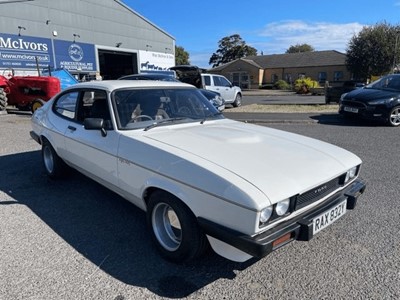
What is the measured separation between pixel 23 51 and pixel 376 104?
18.6m

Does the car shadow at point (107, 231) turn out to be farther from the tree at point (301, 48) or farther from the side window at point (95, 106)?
the tree at point (301, 48)

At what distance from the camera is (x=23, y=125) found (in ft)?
32.6

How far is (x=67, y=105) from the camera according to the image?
4.26m

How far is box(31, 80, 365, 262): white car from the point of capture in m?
2.12

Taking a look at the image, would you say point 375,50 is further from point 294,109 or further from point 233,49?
point 233,49

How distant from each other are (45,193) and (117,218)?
1.38 metres

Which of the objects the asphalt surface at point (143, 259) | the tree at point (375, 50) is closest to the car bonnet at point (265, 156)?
the asphalt surface at point (143, 259)

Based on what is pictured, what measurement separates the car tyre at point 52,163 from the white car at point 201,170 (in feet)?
1.85

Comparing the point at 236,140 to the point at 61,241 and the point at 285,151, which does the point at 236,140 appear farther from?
the point at 61,241

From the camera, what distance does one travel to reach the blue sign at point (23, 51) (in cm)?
1724

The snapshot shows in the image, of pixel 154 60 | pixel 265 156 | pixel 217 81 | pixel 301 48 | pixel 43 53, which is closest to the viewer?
pixel 265 156

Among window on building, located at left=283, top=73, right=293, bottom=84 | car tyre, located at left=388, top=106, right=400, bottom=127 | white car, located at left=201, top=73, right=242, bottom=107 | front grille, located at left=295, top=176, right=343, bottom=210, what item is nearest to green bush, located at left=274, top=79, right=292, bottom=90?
window on building, located at left=283, top=73, right=293, bottom=84

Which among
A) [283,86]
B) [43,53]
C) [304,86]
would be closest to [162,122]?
[43,53]

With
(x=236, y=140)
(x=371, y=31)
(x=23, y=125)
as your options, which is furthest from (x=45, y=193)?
(x=371, y=31)
